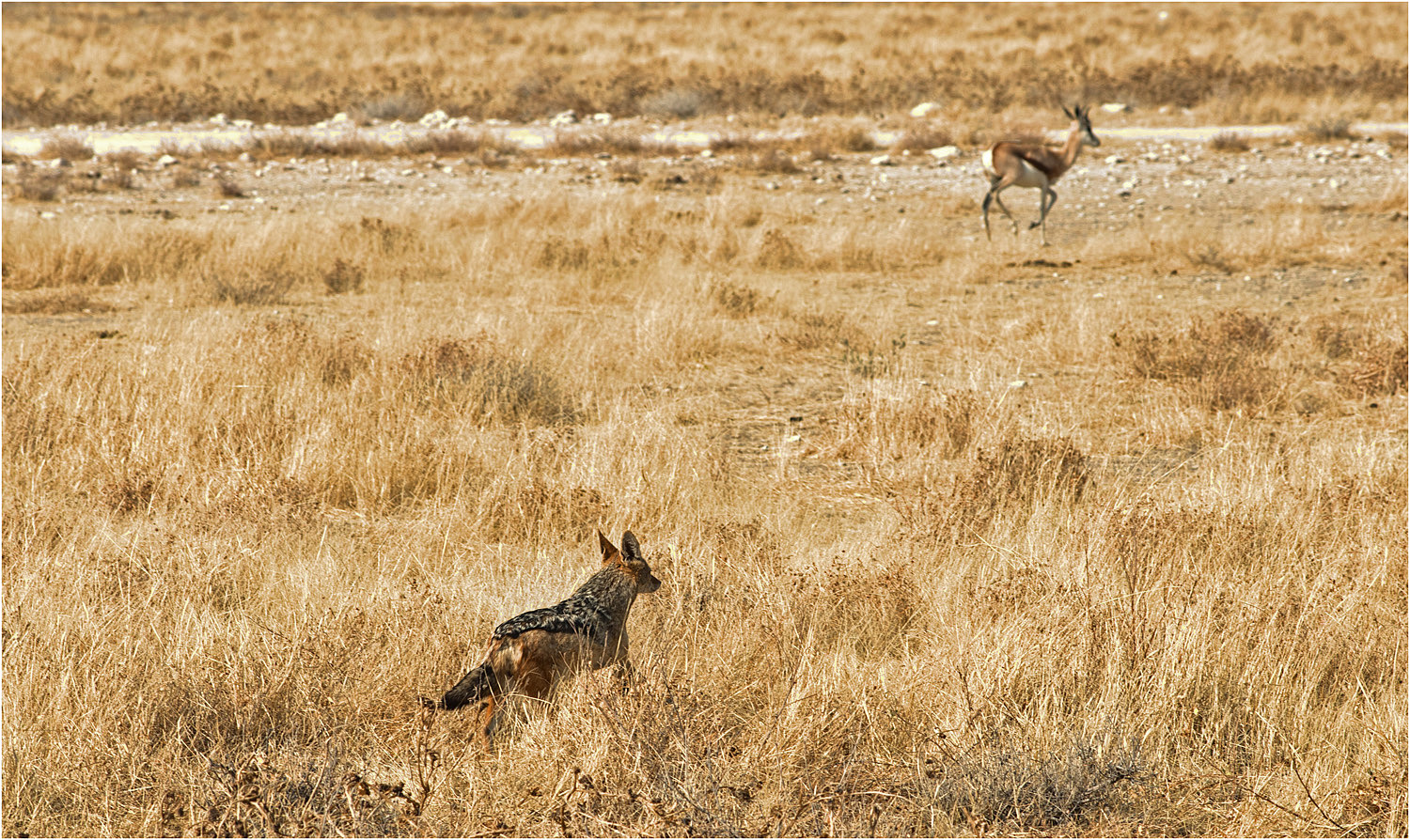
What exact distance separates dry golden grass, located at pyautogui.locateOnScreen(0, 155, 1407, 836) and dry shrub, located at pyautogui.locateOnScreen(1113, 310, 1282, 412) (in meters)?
0.03

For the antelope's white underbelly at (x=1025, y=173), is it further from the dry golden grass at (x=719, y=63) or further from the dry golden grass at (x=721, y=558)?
the dry golden grass at (x=719, y=63)

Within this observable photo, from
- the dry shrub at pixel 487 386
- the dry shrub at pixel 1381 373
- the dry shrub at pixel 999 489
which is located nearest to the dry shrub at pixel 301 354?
the dry shrub at pixel 487 386

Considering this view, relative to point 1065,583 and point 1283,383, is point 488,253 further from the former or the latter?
point 1065,583

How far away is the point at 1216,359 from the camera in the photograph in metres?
7.14

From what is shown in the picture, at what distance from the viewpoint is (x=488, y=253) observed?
10.8m

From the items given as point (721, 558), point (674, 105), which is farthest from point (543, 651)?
point (674, 105)

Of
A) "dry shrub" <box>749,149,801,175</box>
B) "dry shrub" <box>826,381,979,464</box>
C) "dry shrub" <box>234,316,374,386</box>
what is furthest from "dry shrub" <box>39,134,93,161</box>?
"dry shrub" <box>826,381,979,464</box>

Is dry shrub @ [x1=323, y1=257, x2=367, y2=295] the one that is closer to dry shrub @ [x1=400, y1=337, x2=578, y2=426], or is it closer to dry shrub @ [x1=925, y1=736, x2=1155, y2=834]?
dry shrub @ [x1=400, y1=337, x2=578, y2=426]

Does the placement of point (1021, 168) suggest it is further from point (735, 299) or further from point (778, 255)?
point (735, 299)

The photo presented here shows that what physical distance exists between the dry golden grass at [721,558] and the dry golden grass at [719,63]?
1686 cm

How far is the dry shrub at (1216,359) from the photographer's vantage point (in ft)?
22.0

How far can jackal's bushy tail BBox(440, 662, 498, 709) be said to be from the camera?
2887 mm

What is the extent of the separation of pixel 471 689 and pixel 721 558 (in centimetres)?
155

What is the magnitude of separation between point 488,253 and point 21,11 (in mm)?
54433
